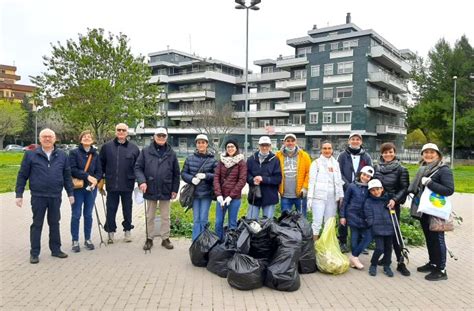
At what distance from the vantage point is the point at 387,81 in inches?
1683

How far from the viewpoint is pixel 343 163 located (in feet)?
20.3

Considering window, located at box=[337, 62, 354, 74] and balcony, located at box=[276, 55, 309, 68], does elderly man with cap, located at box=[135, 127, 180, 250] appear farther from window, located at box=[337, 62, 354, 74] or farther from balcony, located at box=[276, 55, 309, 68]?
balcony, located at box=[276, 55, 309, 68]

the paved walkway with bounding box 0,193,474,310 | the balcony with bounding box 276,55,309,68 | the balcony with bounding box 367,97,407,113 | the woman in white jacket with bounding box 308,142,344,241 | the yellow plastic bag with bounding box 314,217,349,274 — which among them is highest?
the balcony with bounding box 276,55,309,68

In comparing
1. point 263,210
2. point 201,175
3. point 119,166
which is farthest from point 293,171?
point 119,166

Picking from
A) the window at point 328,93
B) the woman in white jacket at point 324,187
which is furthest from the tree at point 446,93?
the woman in white jacket at point 324,187

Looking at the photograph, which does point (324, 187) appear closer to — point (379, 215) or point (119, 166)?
point (379, 215)

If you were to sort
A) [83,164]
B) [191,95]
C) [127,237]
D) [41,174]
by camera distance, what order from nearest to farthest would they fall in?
[41,174] < [83,164] < [127,237] < [191,95]

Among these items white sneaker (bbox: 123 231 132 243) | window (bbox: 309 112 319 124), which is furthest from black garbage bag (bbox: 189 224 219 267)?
window (bbox: 309 112 319 124)

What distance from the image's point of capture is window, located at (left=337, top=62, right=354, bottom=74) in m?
42.5

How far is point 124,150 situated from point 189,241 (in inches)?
80.0

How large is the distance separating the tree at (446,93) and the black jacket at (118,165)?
37.0m

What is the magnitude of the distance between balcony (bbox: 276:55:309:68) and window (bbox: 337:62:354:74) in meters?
4.81

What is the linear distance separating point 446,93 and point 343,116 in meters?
10.8

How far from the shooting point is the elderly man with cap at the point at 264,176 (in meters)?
5.97
